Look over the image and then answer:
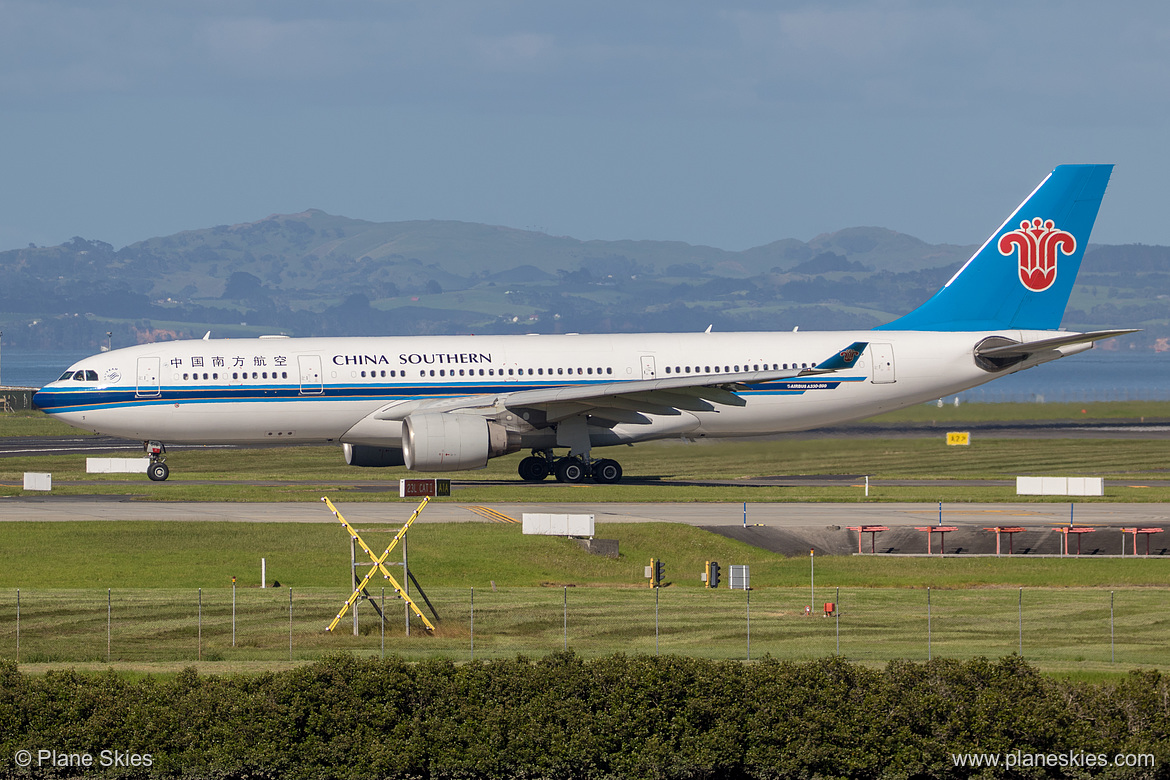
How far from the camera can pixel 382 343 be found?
165 feet

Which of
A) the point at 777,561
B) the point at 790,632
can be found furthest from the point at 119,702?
the point at 777,561

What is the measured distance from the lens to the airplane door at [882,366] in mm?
51719

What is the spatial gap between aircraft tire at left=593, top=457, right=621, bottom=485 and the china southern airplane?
0.07m

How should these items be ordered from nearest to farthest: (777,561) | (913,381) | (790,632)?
(790,632)
(777,561)
(913,381)

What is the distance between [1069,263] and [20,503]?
135ft

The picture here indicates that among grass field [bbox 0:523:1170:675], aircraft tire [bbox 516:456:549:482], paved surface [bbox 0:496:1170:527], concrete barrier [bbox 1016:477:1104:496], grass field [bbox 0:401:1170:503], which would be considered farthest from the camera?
aircraft tire [bbox 516:456:549:482]

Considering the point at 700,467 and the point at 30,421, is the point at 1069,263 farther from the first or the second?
the point at 30,421

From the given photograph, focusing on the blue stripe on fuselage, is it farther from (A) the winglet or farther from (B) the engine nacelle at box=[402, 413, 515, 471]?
(A) the winglet

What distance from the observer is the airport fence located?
27.6m

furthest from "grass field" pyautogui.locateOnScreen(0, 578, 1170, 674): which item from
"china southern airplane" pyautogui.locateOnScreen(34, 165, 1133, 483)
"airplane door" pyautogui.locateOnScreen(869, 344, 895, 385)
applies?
"airplane door" pyautogui.locateOnScreen(869, 344, 895, 385)

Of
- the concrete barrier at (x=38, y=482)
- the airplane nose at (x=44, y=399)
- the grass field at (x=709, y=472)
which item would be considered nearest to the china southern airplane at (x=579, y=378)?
the airplane nose at (x=44, y=399)

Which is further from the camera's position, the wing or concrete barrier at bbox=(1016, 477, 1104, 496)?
concrete barrier at bbox=(1016, 477, 1104, 496)

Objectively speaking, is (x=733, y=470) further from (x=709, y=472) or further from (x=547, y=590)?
(x=547, y=590)

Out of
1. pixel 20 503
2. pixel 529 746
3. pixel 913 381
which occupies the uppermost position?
pixel 913 381
